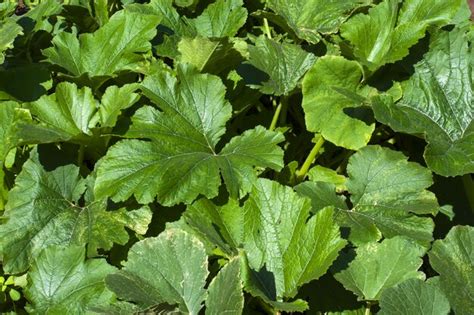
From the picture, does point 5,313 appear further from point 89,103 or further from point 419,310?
point 419,310

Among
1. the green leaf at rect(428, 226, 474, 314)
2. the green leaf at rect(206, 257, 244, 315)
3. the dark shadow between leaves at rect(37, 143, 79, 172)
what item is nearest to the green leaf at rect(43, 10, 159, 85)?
the dark shadow between leaves at rect(37, 143, 79, 172)

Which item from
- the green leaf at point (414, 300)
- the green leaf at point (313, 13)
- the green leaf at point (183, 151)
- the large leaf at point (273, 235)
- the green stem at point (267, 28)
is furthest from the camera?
the green stem at point (267, 28)

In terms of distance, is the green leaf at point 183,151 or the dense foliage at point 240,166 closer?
the dense foliage at point 240,166

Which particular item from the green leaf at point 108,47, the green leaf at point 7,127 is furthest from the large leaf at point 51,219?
Result: the green leaf at point 108,47

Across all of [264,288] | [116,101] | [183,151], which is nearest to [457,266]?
[264,288]

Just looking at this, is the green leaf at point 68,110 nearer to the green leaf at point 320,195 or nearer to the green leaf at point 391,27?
the green leaf at point 320,195

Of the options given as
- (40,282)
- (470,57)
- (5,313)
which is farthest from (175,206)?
(470,57)
